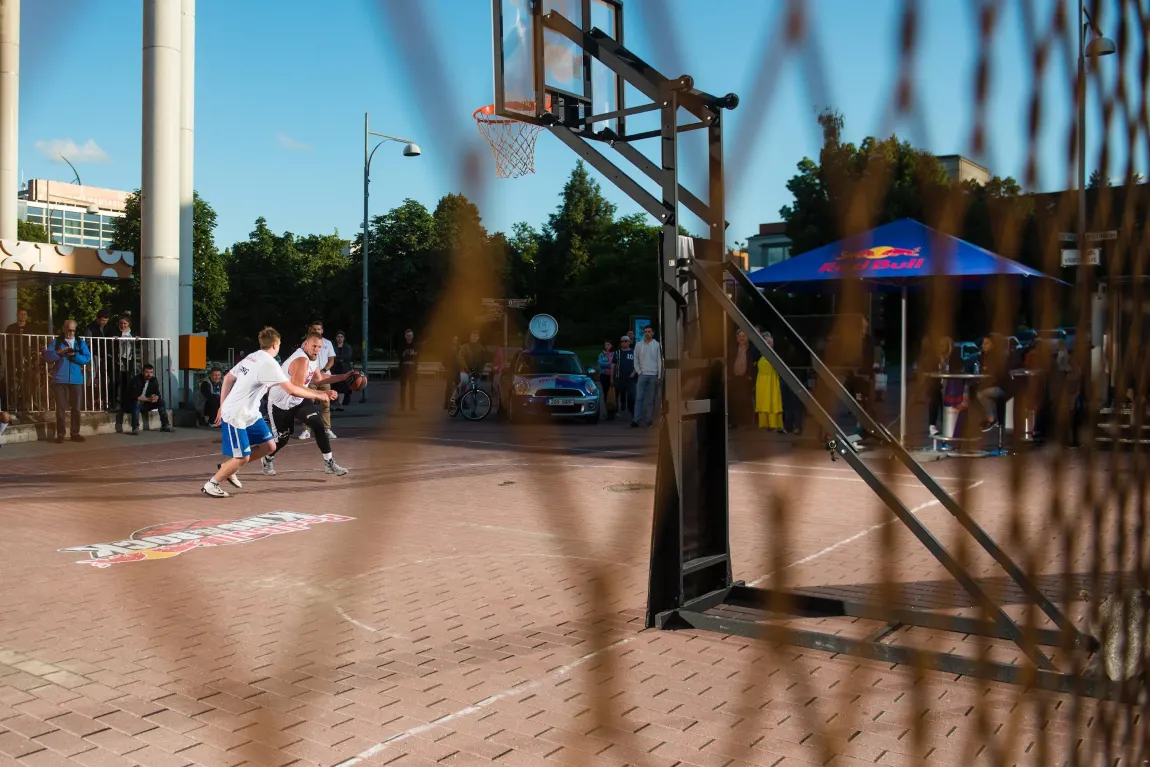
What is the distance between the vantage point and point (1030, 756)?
10.4 feet

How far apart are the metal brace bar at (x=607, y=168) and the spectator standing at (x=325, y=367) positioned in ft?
1.10

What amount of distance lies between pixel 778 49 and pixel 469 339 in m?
0.40

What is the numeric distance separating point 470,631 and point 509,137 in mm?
4169

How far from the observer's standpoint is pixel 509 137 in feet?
2.88

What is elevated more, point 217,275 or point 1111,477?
point 217,275

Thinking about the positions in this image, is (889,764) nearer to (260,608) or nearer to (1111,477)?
(1111,477)

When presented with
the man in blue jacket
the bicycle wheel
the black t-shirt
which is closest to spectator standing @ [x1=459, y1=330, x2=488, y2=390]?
the bicycle wheel

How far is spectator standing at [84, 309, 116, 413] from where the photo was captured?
14991 mm

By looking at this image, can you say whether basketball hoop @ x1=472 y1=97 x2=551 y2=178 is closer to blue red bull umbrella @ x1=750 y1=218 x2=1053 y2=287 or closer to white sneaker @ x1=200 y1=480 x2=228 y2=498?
blue red bull umbrella @ x1=750 y1=218 x2=1053 y2=287

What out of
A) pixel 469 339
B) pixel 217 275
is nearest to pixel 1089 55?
pixel 469 339

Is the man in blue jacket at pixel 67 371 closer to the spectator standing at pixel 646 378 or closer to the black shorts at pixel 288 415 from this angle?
the black shorts at pixel 288 415

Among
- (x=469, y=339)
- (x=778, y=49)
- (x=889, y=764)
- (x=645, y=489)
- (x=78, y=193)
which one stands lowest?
(x=889, y=764)

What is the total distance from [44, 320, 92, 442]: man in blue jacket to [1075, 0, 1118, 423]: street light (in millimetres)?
14533

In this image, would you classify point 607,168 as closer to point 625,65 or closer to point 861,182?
point 861,182
